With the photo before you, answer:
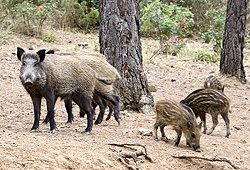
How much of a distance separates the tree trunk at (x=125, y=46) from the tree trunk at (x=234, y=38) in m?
5.00

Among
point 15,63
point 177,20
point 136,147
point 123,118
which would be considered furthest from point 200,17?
point 136,147

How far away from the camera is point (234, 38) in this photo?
1141 centimetres

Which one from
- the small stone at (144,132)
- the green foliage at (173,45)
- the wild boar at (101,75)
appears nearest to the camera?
the small stone at (144,132)

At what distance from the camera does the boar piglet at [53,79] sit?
498 cm

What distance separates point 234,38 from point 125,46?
5.47 metres

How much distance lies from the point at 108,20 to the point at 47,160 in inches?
173

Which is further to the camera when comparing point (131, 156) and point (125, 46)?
point (125, 46)

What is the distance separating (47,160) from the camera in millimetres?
3727

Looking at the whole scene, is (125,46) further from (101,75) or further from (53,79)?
(53,79)

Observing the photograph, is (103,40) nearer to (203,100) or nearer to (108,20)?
(108,20)

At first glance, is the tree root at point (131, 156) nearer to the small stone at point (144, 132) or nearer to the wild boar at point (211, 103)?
the small stone at point (144, 132)

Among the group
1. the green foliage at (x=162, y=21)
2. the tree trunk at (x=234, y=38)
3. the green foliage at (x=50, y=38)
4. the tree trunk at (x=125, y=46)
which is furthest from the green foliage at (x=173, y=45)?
the tree trunk at (x=125, y=46)

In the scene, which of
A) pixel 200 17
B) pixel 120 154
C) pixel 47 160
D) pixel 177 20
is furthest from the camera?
pixel 200 17

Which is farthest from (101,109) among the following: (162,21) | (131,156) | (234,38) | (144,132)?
(162,21)
